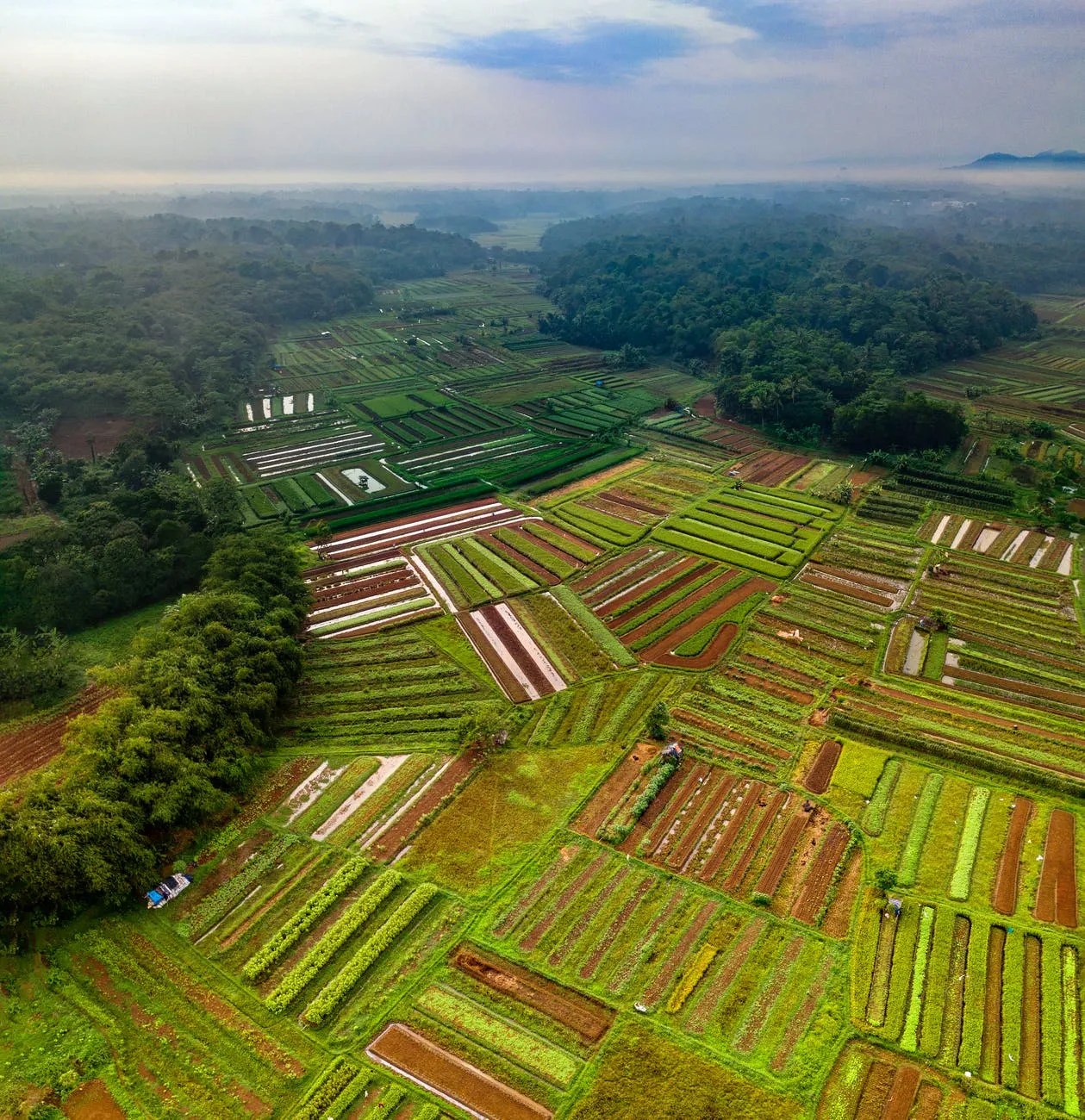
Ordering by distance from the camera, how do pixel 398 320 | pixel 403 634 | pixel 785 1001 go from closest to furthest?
pixel 785 1001 → pixel 403 634 → pixel 398 320

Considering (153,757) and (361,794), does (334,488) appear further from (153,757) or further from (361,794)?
(153,757)

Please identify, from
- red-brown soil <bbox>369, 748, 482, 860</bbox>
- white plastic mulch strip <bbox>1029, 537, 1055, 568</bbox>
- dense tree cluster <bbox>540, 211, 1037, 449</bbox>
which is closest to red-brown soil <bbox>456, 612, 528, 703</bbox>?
red-brown soil <bbox>369, 748, 482, 860</bbox>

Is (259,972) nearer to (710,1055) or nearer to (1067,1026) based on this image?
(710,1055)

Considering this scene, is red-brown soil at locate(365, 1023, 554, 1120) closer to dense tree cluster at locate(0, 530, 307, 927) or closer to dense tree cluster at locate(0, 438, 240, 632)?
dense tree cluster at locate(0, 530, 307, 927)

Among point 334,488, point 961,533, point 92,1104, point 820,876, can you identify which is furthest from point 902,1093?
point 334,488

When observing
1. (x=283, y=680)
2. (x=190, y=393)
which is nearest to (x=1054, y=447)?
(x=283, y=680)

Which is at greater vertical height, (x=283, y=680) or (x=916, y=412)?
(x=916, y=412)

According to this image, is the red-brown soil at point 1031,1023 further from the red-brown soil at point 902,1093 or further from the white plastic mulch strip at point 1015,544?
the white plastic mulch strip at point 1015,544
